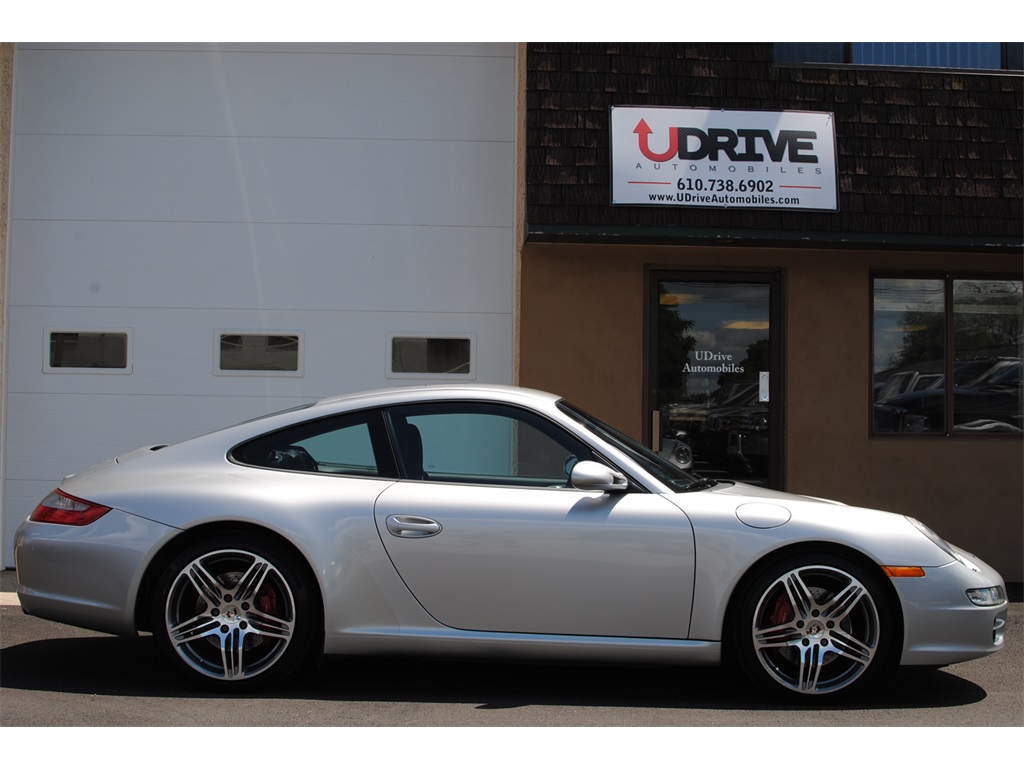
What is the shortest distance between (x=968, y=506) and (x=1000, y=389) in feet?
3.55

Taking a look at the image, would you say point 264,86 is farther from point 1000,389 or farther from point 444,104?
point 1000,389

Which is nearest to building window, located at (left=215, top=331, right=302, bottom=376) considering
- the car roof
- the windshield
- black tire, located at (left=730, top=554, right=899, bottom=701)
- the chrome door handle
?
the car roof

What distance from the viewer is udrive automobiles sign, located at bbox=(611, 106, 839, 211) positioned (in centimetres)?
787

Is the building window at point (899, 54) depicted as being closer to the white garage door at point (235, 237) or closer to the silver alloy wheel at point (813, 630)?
the white garage door at point (235, 237)

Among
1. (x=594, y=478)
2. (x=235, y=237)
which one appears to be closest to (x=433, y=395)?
(x=594, y=478)

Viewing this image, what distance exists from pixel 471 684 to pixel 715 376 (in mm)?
4268

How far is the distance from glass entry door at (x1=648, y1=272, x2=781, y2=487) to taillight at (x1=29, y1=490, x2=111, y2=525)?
187 inches

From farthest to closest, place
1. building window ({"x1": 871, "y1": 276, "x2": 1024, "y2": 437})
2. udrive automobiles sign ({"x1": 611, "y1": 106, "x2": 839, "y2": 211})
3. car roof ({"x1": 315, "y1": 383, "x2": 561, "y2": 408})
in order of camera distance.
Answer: building window ({"x1": 871, "y1": 276, "x2": 1024, "y2": 437}), udrive automobiles sign ({"x1": 611, "y1": 106, "x2": 839, "y2": 211}), car roof ({"x1": 315, "y1": 383, "x2": 561, "y2": 408})

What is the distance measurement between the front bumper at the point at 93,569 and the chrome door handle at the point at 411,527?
99cm

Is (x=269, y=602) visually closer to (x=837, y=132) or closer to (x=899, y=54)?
(x=837, y=132)

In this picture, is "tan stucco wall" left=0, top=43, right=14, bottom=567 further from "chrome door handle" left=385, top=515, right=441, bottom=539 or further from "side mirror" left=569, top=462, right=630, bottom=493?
"side mirror" left=569, top=462, right=630, bottom=493

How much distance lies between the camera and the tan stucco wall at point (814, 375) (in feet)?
27.0

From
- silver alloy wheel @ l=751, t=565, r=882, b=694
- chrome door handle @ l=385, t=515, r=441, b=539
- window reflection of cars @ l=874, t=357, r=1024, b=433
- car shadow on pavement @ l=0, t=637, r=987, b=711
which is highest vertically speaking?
window reflection of cars @ l=874, t=357, r=1024, b=433

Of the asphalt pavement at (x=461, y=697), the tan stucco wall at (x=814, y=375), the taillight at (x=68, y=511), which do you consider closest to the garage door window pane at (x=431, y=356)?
the tan stucco wall at (x=814, y=375)
